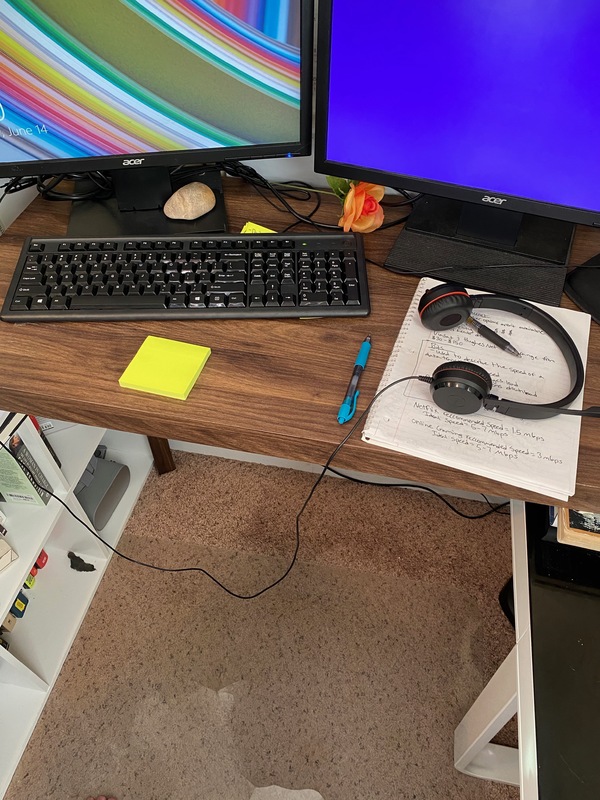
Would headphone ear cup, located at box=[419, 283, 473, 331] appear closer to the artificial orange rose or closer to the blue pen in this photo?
the blue pen

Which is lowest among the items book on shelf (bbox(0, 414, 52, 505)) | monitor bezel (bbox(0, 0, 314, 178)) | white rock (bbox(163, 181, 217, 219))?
book on shelf (bbox(0, 414, 52, 505))

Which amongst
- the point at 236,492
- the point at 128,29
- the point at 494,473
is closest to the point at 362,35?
the point at 128,29

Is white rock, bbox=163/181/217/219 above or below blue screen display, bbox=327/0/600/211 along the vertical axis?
below

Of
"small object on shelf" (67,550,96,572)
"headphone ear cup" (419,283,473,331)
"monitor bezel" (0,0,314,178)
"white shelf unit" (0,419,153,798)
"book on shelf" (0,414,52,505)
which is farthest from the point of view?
"small object on shelf" (67,550,96,572)

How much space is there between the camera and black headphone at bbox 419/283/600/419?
710 mm

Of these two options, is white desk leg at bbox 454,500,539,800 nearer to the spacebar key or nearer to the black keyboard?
the black keyboard

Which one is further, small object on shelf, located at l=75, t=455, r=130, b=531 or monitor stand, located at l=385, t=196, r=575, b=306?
small object on shelf, located at l=75, t=455, r=130, b=531

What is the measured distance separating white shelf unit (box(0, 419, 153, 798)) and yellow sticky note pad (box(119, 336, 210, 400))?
1.41 feet

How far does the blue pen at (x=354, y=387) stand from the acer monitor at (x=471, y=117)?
0.19 m

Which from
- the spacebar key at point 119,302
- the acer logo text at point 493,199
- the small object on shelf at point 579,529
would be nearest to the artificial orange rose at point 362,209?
the acer logo text at point 493,199

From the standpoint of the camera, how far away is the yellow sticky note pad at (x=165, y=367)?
0.78 meters

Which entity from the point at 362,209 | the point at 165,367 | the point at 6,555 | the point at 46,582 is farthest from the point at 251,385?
the point at 46,582

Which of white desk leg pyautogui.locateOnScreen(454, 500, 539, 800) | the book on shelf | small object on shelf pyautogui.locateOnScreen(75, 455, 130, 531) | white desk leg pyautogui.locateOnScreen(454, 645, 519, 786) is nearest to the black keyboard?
the book on shelf

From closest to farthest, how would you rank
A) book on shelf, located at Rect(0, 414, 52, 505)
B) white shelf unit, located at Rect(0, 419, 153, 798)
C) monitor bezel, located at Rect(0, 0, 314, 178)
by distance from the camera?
monitor bezel, located at Rect(0, 0, 314, 178) → book on shelf, located at Rect(0, 414, 52, 505) → white shelf unit, located at Rect(0, 419, 153, 798)
